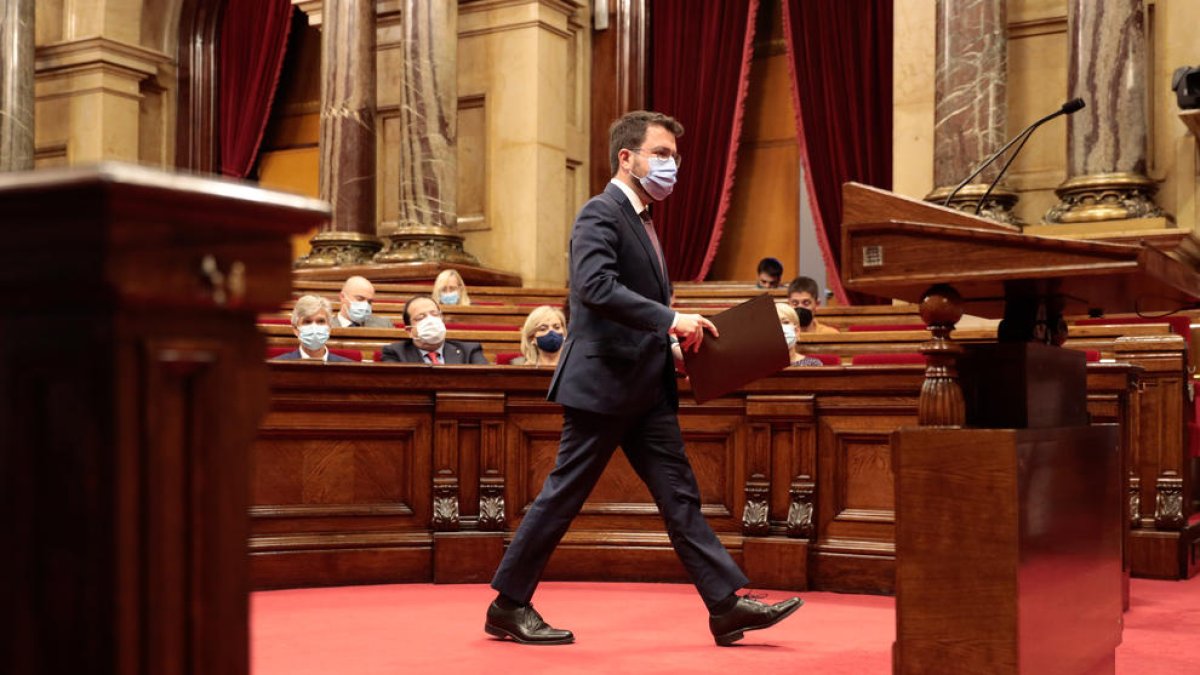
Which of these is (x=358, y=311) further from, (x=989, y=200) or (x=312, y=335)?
(x=989, y=200)

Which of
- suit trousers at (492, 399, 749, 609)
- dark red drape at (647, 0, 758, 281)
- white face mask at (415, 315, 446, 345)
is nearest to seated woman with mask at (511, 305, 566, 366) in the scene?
white face mask at (415, 315, 446, 345)

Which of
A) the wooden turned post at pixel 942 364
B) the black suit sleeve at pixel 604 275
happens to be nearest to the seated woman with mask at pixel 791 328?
the black suit sleeve at pixel 604 275

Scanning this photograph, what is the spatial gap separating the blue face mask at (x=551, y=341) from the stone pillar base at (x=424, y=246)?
153 inches

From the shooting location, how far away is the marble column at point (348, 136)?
938 centimetres

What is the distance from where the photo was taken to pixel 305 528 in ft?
14.9

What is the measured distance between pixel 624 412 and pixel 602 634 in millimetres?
682

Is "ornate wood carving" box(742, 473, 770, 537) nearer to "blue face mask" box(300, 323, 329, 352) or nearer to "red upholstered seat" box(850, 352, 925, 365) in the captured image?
"red upholstered seat" box(850, 352, 925, 365)

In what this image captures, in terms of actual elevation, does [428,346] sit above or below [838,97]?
below

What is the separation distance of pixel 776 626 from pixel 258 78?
9.45 meters

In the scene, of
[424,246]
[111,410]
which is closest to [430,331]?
[424,246]

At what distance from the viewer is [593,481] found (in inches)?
137

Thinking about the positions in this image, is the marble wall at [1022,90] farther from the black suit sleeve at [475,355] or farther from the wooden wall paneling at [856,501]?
the wooden wall paneling at [856,501]

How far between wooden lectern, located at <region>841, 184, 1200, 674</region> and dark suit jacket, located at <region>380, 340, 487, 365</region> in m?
3.23

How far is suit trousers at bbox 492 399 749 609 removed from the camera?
3.39 meters
